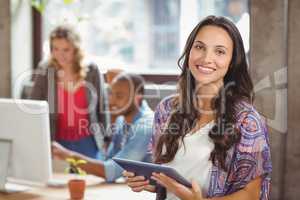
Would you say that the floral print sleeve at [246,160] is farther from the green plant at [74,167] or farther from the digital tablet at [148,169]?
the green plant at [74,167]

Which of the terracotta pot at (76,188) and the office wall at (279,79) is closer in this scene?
the terracotta pot at (76,188)

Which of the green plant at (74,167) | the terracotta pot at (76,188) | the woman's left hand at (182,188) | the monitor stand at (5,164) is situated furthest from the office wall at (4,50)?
the woman's left hand at (182,188)

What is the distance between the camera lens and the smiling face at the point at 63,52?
393 cm

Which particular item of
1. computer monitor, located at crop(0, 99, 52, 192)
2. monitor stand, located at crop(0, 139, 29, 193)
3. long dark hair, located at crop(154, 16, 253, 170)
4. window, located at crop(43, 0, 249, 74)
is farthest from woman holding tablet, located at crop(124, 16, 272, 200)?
window, located at crop(43, 0, 249, 74)

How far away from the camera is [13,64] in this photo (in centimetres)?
447

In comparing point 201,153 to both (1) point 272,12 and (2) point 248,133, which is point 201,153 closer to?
(2) point 248,133

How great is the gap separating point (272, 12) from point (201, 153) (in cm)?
123

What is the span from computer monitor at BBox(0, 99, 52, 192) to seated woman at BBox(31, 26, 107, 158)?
124 cm

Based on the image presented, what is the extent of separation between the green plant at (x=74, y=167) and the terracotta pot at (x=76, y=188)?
7.6 inches

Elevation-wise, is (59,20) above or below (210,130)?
above

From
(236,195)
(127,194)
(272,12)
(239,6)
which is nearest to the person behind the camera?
(236,195)

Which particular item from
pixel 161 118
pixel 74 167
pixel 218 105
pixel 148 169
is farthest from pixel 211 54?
pixel 74 167

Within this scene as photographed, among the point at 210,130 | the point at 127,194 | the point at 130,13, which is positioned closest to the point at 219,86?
the point at 210,130

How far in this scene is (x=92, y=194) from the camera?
2.68 meters
